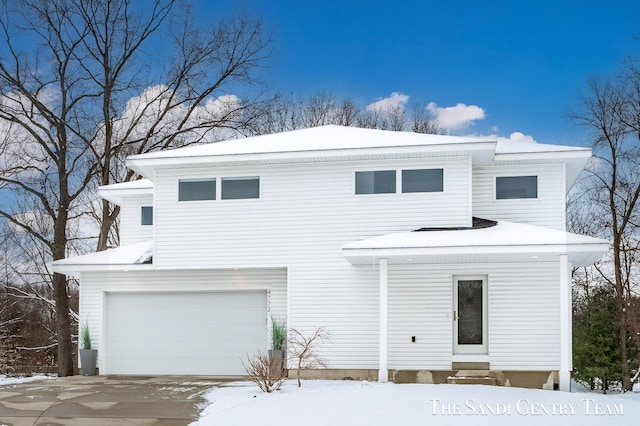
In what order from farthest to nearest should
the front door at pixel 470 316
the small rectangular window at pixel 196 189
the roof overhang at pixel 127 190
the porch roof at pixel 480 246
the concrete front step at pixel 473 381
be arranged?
the roof overhang at pixel 127 190 < the small rectangular window at pixel 196 189 < the front door at pixel 470 316 < the concrete front step at pixel 473 381 < the porch roof at pixel 480 246

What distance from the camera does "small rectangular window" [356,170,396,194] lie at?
48.0 ft

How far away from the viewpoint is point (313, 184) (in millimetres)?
14898

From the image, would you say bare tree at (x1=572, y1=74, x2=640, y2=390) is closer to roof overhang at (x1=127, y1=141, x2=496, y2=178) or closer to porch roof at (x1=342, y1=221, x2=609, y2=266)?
porch roof at (x1=342, y1=221, x2=609, y2=266)

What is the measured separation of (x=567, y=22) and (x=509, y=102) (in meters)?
2.92

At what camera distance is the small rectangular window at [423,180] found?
47.3 feet

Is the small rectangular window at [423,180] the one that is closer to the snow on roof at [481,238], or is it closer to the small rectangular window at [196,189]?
the snow on roof at [481,238]

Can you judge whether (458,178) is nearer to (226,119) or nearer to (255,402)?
(255,402)

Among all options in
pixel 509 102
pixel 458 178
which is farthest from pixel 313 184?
pixel 509 102

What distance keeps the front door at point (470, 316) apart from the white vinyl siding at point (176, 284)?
3.84 m

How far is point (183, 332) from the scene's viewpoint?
52.7 feet

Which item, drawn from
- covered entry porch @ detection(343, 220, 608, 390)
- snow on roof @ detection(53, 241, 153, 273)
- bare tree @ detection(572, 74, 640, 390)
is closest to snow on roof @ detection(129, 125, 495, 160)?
covered entry porch @ detection(343, 220, 608, 390)

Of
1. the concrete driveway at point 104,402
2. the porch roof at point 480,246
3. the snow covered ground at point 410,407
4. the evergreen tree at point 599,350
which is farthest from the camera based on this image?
the evergreen tree at point 599,350

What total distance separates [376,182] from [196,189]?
4103 mm

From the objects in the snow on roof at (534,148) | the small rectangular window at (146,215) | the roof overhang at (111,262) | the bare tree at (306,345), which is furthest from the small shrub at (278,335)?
the snow on roof at (534,148)
